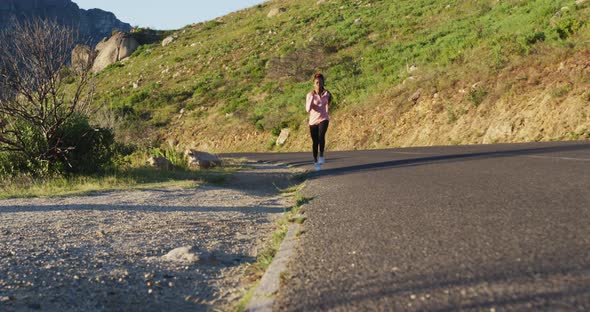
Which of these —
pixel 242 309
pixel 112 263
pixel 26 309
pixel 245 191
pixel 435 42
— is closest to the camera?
pixel 242 309

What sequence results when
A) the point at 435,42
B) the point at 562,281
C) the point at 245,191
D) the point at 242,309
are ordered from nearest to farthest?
the point at 562,281
the point at 242,309
the point at 245,191
the point at 435,42

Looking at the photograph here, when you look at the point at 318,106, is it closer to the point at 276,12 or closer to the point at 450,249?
the point at 450,249

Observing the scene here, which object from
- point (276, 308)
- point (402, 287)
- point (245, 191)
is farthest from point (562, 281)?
point (245, 191)

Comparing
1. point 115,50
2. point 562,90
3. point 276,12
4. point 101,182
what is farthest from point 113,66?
point 101,182

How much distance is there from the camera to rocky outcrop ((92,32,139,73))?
197ft

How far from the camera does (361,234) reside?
3988 mm

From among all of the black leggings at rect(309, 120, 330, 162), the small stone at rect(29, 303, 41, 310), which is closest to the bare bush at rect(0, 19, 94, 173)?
the black leggings at rect(309, 120, 330, 162)

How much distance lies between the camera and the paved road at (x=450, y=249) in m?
2.45

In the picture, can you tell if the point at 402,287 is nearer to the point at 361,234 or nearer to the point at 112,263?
the point at 361,234

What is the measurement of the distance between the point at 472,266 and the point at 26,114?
10.0m

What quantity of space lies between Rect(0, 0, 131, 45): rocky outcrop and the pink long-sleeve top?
119846 millimetres

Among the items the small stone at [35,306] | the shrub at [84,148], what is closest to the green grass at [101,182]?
the shrub at [84,148]

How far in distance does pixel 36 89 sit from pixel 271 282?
959 centimetres

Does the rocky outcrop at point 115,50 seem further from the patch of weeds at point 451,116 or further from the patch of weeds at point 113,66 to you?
the patch of weeds at point 451,116
